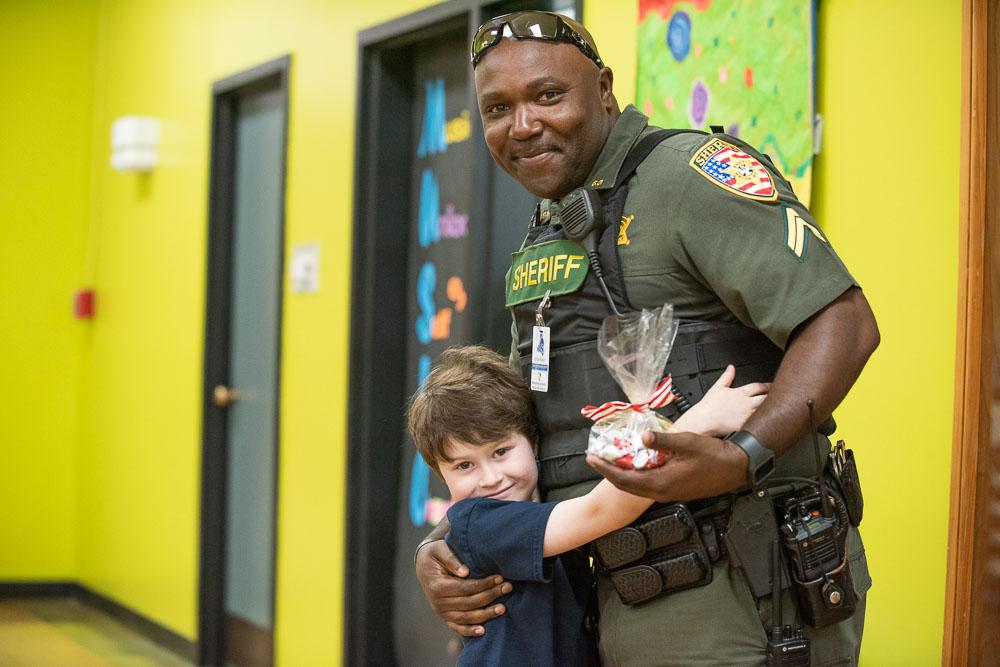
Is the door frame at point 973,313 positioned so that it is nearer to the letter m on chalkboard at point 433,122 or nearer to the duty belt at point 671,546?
the duty belt at point 671,546

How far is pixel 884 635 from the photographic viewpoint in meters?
2.26

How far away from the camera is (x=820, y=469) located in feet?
4.46

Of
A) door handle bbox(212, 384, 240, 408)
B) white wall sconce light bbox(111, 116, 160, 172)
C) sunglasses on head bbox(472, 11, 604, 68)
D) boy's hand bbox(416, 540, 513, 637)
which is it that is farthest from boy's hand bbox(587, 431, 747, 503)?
white wall sconce light bbox(111, 116, 160, 172)

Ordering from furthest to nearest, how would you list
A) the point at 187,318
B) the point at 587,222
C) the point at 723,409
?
Result: 1. the point at 187,318
2. the point at 587,222
3. the point at 723,409

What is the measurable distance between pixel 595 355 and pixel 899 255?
3.22 ft

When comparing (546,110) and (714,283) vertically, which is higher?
(546,110)

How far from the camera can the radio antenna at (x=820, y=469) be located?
1.31 metres

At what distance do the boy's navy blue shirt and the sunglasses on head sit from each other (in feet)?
2.02

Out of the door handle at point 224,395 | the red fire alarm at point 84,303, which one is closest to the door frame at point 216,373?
the door handle at point 224,395

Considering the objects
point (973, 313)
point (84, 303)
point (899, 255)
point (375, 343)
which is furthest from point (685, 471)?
point (84, 303)

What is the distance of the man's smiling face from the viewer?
60.9 inches

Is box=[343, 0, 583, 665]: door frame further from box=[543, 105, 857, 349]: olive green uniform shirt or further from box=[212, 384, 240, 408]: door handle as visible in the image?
box=[543, 105, 857, 349]: olive green uniform shirt

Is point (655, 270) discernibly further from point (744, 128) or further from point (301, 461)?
point (301, 461)

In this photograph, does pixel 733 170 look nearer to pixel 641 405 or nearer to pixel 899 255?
pixel 641 405
